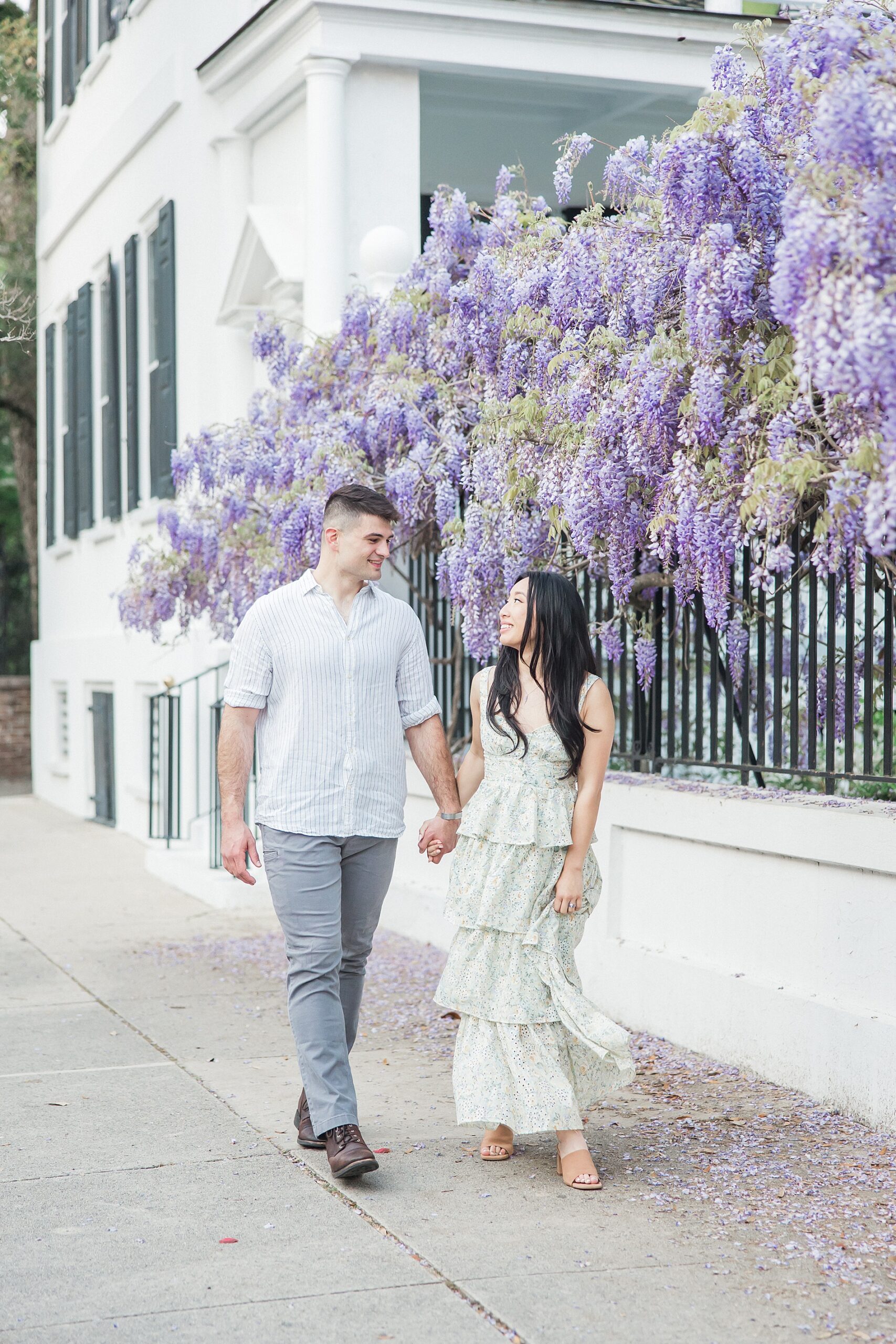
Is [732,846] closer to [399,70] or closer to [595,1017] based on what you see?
[595,1017]

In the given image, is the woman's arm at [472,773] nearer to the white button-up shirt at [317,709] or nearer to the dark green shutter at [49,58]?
the white button-up shirt at [317,709]

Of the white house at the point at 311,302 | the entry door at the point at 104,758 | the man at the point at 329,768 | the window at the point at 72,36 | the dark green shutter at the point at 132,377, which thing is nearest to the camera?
→ the man at the point at 329,768

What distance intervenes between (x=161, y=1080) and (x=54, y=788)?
11656 millimetres

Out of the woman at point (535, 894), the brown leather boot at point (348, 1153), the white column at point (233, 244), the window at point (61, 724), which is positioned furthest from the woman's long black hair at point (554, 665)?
the window at point (61, 724)

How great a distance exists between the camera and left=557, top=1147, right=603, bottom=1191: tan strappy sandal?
4426 mm

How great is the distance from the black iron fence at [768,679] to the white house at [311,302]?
1.05ft

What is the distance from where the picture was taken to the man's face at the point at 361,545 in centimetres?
475

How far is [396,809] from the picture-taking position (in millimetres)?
4820

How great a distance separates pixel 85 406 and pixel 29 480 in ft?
16.7

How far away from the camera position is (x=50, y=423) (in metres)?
17.3

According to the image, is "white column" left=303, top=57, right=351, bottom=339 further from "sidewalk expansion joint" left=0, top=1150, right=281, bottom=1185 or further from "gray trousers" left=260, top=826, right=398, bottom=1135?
"sidewalk expansion joint" left=0, top=1150, right=281, bottom=1185

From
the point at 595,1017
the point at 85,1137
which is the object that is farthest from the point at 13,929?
the point at 595,1017

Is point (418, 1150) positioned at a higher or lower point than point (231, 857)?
lower

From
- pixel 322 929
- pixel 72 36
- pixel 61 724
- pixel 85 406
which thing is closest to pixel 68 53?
pixel 72 36
